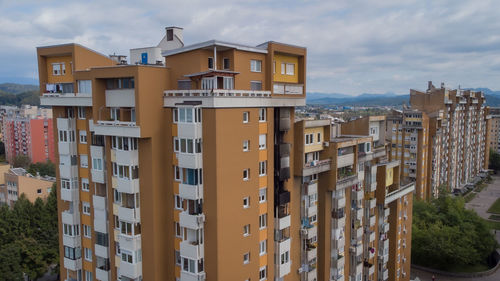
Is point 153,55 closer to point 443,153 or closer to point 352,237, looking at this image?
point 352,237

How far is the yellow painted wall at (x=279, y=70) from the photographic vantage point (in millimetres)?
28598

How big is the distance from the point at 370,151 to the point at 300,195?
11.0 metres

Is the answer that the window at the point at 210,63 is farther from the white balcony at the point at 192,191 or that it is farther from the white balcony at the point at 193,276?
the white balcony at the point at 193,276

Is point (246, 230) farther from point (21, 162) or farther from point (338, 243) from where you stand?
point (21, 162)

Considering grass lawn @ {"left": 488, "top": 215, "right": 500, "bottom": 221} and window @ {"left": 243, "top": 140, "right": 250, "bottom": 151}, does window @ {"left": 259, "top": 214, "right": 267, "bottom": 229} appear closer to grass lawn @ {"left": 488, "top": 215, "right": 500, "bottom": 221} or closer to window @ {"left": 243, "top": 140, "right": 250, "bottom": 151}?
window @ {"left": 243, "top": 140, "right": 250, "bottom": 151}

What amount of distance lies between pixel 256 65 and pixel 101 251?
1854cm

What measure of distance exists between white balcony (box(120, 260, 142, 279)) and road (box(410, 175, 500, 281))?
4961cm

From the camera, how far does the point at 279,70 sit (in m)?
28.9

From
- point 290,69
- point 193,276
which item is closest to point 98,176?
point 193,276

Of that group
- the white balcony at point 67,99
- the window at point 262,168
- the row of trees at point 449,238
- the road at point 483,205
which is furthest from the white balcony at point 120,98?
the road at point 483,205

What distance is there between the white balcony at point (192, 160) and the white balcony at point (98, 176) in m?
7.77

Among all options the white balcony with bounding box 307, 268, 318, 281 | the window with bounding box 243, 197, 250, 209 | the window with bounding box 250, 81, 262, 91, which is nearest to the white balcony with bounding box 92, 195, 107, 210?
the window with bounding box 243, 197, 250, 209

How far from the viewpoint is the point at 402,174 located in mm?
84500

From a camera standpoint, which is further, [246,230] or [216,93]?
[246,230]
